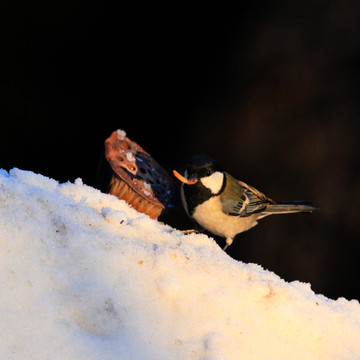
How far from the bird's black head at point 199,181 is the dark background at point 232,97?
0.52 m


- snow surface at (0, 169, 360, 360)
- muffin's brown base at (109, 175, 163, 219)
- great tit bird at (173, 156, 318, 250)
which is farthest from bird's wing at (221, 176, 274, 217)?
snow surface at (0, 169, 360, 360)

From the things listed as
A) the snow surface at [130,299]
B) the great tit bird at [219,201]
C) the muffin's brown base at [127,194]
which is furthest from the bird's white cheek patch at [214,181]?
the snow surface at [130,299]

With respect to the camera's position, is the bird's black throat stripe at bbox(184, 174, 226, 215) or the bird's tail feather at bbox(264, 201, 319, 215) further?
the bird's tail feather at bbox(264, 201, 319, 215)

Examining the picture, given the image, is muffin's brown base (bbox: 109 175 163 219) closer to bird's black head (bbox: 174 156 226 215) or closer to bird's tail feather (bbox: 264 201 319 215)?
bird's black head (bbox: 174 156 226 215)

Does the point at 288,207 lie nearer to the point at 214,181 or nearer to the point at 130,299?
the point at 214,181

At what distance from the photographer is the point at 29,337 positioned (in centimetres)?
70

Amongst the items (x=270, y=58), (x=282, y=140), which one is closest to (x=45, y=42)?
(x=270, y=58)

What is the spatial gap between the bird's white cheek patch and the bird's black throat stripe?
0.01 m

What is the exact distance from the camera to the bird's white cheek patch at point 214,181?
5.15 feet

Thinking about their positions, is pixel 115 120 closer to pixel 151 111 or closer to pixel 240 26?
pixel 151 111

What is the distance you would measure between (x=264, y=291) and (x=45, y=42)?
4.83ft

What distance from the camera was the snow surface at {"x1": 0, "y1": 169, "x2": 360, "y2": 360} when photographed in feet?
2.44

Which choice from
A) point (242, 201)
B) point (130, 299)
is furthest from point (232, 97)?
point (130, 299)

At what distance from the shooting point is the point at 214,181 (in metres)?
1.60
